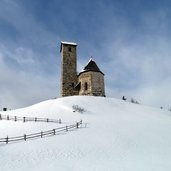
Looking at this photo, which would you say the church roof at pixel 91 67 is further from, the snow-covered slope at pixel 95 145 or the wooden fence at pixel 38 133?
the wooden fence at pixel 38 133

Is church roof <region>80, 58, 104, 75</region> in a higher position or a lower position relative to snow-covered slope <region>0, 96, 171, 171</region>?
higher

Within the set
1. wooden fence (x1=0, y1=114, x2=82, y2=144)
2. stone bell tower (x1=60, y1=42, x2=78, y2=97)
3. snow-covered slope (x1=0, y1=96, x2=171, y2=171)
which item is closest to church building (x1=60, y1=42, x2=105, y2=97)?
stone bell tower (x1=60, y1=42, x2=78, y2=97)

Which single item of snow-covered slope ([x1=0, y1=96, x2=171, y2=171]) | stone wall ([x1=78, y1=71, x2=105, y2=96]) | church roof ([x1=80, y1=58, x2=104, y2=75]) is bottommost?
snow-covered slope ([x1=0, y1=96, x2=171, y2=171])

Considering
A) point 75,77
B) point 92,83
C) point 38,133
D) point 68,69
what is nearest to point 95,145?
point 38,133

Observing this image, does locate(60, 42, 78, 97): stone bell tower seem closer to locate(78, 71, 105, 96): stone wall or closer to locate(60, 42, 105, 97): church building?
locate(60, 42, 105, 97): church building

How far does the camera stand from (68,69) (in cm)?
6109

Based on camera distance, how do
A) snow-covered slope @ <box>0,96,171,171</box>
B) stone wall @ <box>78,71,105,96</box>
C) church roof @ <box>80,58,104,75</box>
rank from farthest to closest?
church roof @ <box>80,58,104,75</box>
stone wall @ <box>78,71,105,96</box>
snow-covered slope @ <box>0,96,171,171</box>

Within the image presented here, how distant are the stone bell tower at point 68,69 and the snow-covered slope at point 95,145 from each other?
15.2 metres

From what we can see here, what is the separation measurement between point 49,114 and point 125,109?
15.9 meters

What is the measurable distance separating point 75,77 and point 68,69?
2623mm

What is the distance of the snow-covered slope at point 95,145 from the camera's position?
20266 mm

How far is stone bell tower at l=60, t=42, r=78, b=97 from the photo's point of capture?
60.1 m

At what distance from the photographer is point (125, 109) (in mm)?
49031

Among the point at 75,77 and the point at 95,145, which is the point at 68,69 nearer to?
the point at 75,77
